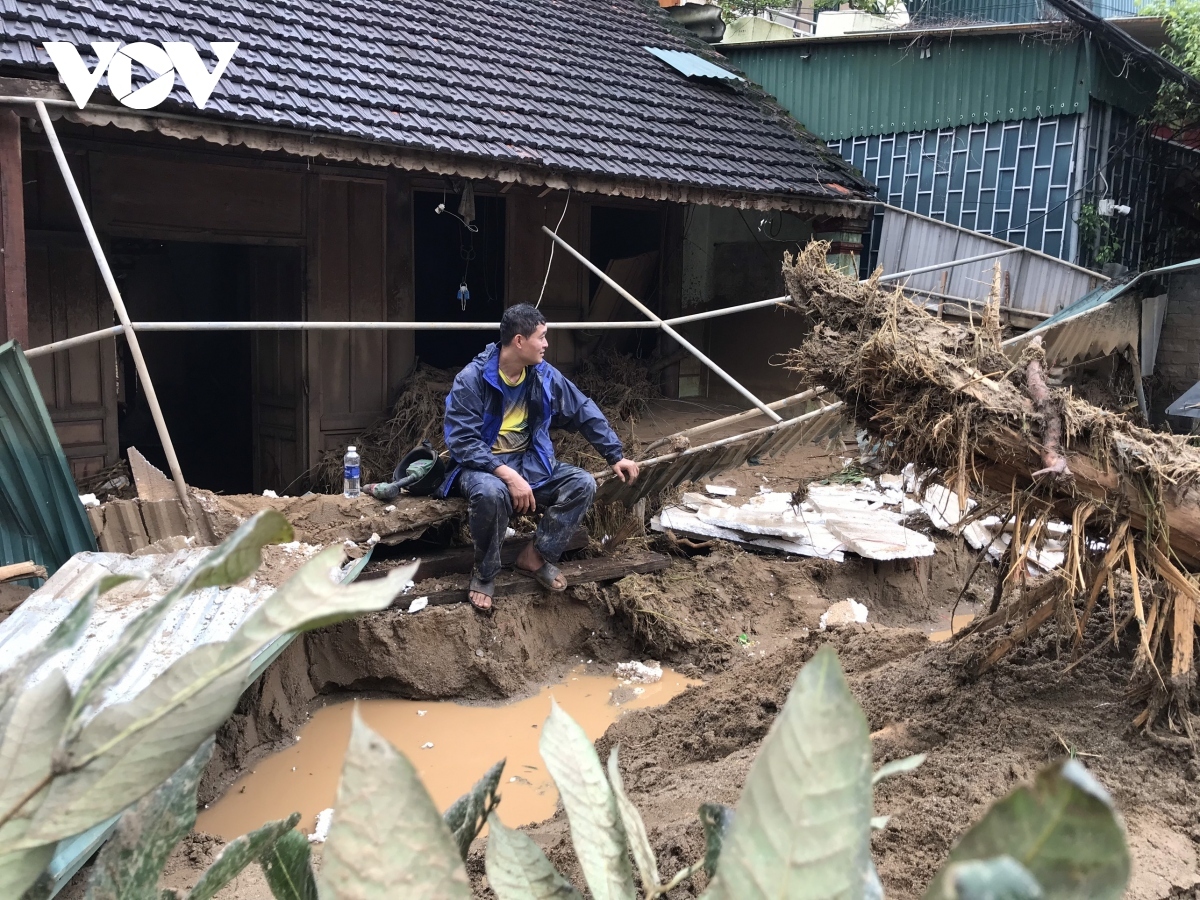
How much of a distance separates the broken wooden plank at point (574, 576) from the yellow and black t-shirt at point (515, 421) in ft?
2.43

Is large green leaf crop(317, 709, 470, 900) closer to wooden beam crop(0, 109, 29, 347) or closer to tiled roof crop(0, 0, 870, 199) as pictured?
wooden beam crop(0, 109, 29, 347)

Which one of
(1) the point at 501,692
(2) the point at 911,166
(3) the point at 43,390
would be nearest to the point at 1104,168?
(2) the point at 911,166

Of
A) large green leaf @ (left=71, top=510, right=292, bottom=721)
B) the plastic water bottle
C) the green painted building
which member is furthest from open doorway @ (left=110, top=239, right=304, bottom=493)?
large green leaf @ (left=71, top=510, right=292, bottom=721)

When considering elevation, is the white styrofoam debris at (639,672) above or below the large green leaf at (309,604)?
below

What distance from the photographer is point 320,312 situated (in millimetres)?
7086

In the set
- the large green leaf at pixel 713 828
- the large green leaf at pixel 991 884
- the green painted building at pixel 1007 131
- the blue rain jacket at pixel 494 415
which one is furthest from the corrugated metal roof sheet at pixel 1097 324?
the large green leaf at pixel 991 884

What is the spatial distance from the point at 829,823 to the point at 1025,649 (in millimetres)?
3014

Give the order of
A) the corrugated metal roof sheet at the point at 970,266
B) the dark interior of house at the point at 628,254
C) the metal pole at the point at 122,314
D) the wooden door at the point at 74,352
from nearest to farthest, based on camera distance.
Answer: the metal pole at the point at 122,314, the wooden door at the point at 74,352, the corrugated metal roof sheet at the point at 970,266, the dark interior of house at the point at 628,254

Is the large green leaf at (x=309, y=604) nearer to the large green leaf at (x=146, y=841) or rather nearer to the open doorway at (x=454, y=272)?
the large green leaf at (x=146, y=841)

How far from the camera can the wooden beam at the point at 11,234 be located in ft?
14.0

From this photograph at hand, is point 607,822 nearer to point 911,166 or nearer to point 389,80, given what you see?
point 389,80

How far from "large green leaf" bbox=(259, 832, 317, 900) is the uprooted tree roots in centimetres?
231

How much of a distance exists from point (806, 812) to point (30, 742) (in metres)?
0.64

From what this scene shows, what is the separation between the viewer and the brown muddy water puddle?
385 centimetres
